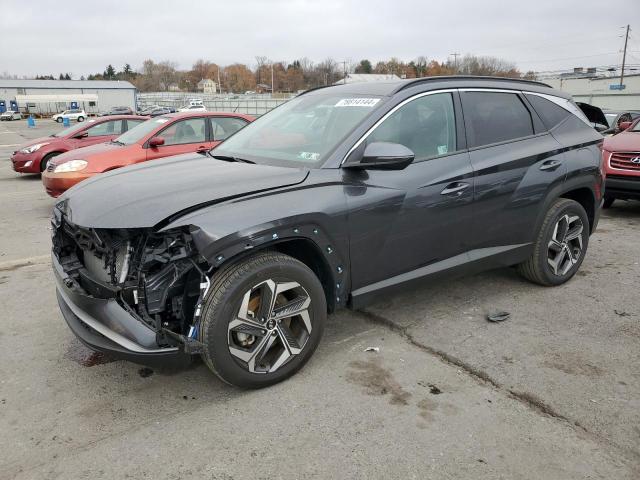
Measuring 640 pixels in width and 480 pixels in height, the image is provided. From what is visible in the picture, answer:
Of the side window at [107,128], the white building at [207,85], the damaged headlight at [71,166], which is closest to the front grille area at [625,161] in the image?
the damaged headlight at [71,166]

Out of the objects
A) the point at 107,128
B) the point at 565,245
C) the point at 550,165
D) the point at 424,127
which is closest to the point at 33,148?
the point at 107,128

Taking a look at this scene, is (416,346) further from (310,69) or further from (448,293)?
(310,69)

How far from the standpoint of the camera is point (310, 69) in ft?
355

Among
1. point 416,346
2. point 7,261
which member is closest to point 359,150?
point 416,346

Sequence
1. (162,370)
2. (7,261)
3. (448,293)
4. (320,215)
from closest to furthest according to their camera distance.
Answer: (162,370)
(320,215)
(448,293)
(7,261)

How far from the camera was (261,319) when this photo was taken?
9.32ft

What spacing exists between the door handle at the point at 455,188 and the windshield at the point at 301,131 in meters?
0.75

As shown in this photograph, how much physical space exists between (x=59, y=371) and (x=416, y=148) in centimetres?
277

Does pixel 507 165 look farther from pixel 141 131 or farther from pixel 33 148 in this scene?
pixel 33 148

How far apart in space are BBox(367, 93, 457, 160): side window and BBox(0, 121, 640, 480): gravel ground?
52.2 inches

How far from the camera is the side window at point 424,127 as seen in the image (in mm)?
3410

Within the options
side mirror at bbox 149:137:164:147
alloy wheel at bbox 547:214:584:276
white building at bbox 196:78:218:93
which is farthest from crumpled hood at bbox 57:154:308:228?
white building at bbox 196:78:218:93

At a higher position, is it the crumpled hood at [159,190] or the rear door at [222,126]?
the rear door at [222,126]

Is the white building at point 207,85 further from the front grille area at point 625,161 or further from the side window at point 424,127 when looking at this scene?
the side window at point 424,127
